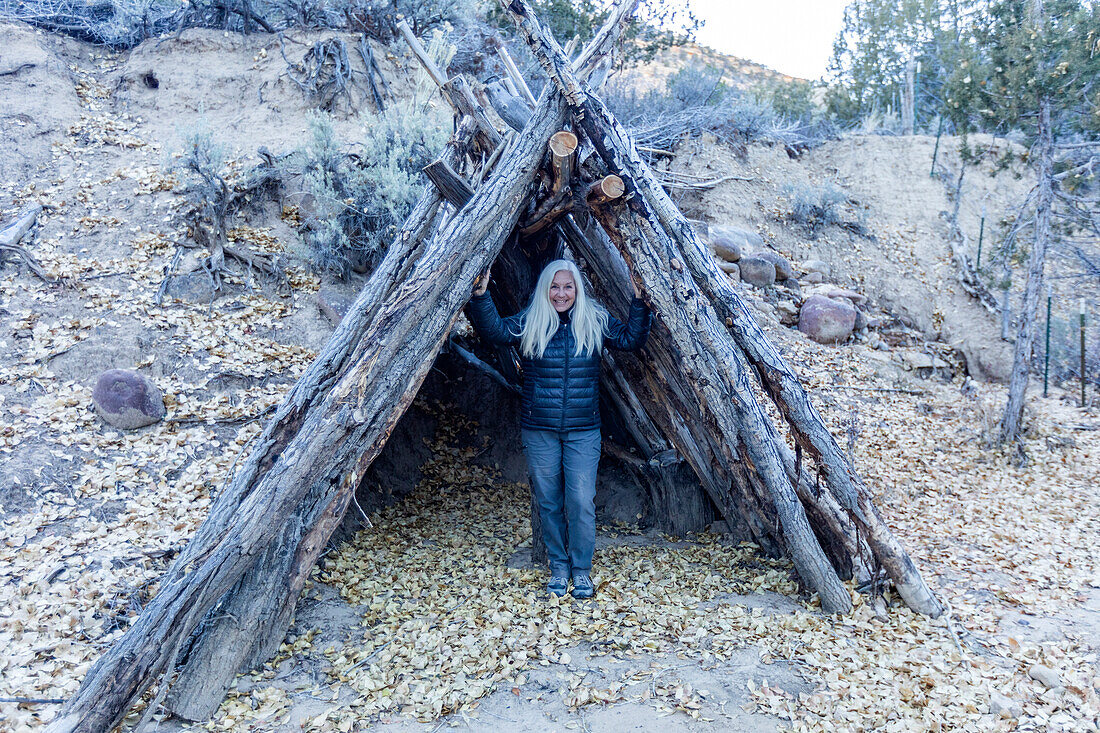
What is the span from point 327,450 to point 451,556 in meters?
1.51

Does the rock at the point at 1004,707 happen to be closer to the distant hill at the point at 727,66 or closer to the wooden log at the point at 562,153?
the wooden log at the point at 562,153

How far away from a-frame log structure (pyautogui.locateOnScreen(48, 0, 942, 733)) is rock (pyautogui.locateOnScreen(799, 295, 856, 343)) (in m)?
4.45

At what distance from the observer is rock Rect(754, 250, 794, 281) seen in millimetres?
9438

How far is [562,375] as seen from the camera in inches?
158

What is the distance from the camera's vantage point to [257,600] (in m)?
3.41

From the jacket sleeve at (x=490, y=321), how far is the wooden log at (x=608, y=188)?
828 millimetres

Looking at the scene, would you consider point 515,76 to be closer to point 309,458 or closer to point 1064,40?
point 309,458

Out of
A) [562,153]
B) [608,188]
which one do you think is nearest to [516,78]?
[562,153]

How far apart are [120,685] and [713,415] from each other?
2985 mm

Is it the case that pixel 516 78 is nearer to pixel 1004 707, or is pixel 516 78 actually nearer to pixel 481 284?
pixel 481 284

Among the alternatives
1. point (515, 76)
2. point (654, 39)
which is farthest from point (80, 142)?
point (654, 39)

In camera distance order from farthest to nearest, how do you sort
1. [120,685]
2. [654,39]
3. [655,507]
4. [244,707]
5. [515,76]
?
[654,39] → [515,76] → [655,507] → [244,707] → [120,685]

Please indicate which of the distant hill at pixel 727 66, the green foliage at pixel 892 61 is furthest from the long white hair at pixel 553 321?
the distant hill at pixel 727 66

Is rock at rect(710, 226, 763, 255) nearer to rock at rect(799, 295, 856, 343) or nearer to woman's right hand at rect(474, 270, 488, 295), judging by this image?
rock at rect(799, 295, 856, 343)
